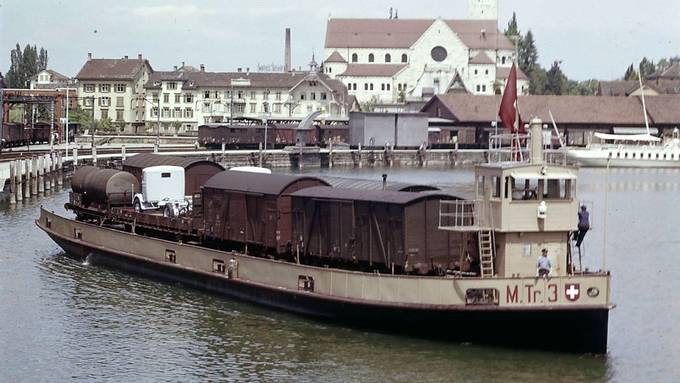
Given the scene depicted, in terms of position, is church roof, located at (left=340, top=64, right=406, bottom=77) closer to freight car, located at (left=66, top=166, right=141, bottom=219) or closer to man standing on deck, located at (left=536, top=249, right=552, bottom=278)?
freight car, located at (left=66, top=166, right=141, bottom=219)

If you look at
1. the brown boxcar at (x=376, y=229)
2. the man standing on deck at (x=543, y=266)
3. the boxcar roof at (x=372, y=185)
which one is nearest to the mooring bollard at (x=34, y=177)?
the boxcar roof at (x=372, y=185)

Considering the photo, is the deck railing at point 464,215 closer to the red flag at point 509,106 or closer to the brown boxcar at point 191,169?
the red flag at point 509,106

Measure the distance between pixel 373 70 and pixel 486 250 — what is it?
164412mm

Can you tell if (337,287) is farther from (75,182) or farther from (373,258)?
(75,182)

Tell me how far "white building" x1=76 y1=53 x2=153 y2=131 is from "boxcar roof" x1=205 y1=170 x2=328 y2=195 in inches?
4981

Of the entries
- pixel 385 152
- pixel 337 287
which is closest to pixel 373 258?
pixel 337 287

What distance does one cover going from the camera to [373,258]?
35062 millimetres

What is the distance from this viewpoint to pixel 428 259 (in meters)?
34.0

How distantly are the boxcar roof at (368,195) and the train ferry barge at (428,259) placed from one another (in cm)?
5

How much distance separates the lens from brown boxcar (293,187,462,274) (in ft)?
111

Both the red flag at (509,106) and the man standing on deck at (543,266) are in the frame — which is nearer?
the man standing on deck at (543,266)

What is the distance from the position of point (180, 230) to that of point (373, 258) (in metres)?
10.7

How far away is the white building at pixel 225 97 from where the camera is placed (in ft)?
536

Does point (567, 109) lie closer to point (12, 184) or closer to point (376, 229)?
point (12, 184)
